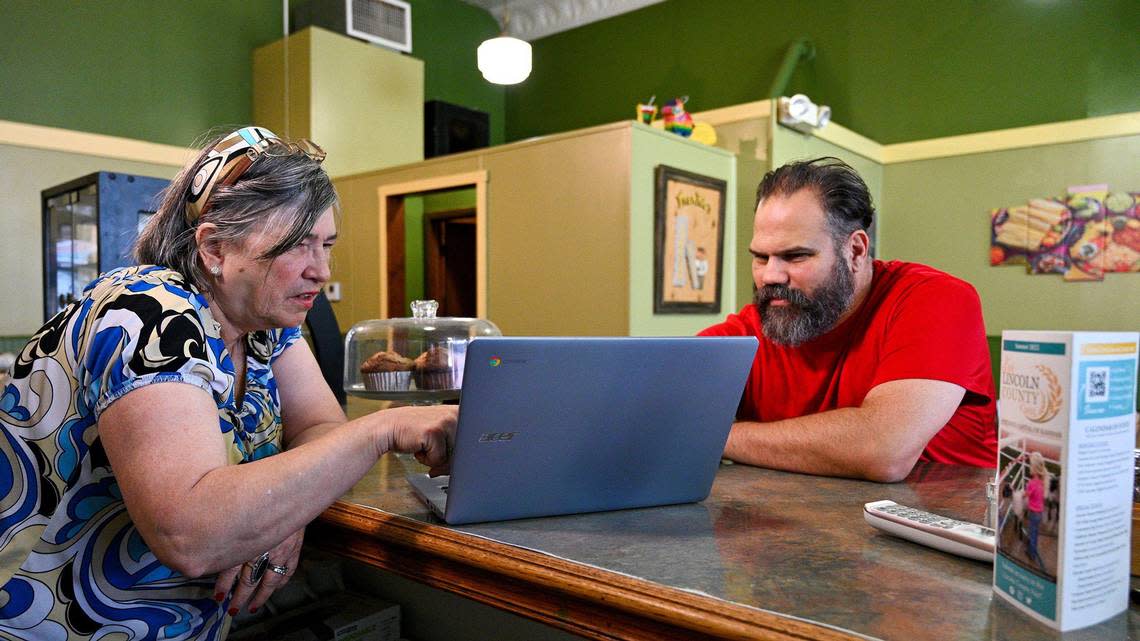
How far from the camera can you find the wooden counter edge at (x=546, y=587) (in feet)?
2.25

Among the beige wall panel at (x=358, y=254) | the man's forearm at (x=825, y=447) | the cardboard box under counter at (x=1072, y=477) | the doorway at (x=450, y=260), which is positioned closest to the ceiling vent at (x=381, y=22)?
the beige wall panel at (x=358, y=254)

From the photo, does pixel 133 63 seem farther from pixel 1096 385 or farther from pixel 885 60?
pixel 1096 385

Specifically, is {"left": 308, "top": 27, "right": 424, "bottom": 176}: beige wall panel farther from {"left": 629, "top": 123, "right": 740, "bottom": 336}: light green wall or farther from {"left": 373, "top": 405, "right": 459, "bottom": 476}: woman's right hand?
{"left": 373, "top": 405, "right": 459, "bottom": 476}: woman's right hand

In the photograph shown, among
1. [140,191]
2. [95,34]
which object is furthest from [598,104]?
[140,191]

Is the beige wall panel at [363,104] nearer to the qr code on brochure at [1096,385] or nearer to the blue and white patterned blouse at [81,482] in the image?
the blue and white patterned blouse at [81,482]

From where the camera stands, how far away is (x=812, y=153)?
14.3ft

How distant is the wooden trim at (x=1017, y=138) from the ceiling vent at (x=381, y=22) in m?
3.62

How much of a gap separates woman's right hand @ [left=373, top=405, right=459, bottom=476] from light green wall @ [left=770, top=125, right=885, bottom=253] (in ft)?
10.1

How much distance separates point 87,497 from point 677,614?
2.53 feet

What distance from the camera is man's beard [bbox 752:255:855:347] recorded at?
64.4 inches

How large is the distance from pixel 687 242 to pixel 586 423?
3.09m

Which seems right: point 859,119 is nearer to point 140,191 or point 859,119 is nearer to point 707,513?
point 140,191

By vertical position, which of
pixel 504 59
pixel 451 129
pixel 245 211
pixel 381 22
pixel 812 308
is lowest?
pixel 812 308

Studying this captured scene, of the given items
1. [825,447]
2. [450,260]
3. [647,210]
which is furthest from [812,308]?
[450,260]
